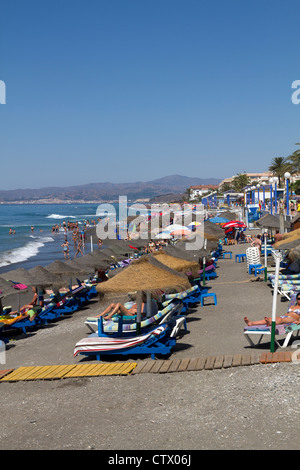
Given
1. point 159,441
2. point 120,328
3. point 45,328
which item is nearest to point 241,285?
point 45,328

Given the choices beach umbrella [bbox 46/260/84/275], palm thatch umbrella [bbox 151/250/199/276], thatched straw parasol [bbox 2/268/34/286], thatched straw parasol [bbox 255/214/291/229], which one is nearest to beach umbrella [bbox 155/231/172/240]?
thatched straw parasol [bbox 255/214/291/229]

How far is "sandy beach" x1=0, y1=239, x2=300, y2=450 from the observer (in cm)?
566

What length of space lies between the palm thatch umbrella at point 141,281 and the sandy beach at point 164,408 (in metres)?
1.27

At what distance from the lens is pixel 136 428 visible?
6.11 m

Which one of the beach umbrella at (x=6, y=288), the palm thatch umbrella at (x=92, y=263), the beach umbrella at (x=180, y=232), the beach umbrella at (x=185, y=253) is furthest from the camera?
the beach umbrella at (x=180, y=232)

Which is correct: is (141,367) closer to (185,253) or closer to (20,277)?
(20,277)

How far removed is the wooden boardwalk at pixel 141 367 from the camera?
26.5 feet

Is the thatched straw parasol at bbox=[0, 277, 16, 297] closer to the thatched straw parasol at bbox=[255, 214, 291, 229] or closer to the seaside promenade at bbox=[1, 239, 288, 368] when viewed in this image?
the seaside promenade at bbox=[1, 239, 288, 368]

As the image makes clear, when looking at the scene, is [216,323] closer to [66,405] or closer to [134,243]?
[66,405]

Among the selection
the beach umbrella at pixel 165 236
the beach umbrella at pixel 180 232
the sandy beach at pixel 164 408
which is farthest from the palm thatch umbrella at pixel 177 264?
the beach umbrella at pixel 180 232

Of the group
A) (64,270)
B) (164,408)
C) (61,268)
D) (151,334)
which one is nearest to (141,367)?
(151,334)

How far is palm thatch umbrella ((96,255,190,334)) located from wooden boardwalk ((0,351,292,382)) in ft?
3.62

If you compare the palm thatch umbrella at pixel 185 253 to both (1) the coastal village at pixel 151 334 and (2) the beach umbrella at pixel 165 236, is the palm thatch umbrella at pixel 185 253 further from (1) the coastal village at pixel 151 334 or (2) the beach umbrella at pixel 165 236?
(2) the beach umbrella at pixel 165 236

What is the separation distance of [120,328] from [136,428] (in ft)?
12.0
